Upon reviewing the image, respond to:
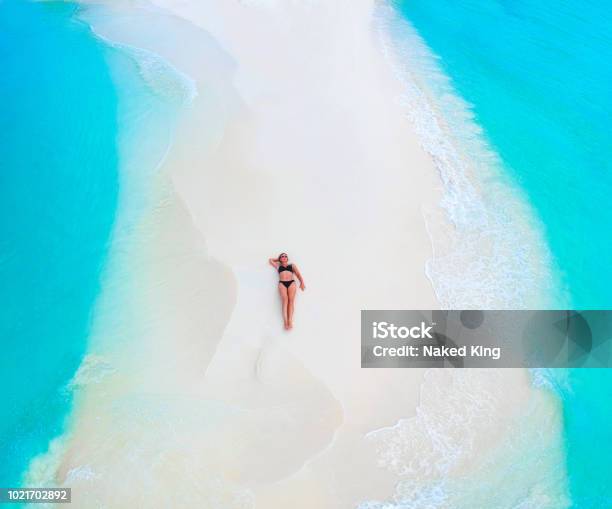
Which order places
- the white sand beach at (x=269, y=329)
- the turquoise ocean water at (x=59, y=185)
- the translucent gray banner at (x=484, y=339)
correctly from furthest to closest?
the translucent gray banner at (x=484, y=339)
the turquoise ocean water at (x=59, y=185)
the white sand beach at (x=269, y=329)

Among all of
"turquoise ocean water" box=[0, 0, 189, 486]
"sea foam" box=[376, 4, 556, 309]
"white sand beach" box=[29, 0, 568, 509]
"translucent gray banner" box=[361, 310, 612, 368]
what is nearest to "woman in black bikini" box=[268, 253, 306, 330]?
"white sand beach" box=[29, 0, 568, 509]

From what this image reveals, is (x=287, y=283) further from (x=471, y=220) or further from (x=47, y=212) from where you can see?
(x=47, y=212)

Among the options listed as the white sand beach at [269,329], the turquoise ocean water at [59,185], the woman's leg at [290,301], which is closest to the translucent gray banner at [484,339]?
the white sand beach at [269,329]

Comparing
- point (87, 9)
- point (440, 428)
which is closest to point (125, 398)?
point (440, 428)

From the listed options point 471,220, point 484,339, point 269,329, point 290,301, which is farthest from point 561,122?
point 269,329

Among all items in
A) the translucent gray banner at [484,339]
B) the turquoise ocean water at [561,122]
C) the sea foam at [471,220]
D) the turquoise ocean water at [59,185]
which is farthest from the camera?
the sea foam at [471,220]

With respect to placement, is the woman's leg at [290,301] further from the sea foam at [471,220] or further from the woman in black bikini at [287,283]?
the sea foam at [471,220]

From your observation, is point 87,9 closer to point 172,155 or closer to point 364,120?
point 172,155
